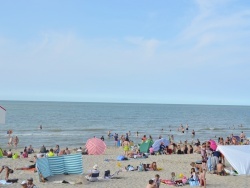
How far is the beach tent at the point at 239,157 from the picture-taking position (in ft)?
48.1

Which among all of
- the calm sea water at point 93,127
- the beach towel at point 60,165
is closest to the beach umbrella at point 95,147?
the beach towel at point 60,165

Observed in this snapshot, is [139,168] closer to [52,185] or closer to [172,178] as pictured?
[172,178]

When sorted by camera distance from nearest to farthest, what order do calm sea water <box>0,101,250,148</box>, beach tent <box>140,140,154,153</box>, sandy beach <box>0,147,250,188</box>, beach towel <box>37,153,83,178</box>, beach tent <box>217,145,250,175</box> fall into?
sandy beach <box>0,147,250,188</box>, beach towel <box>37,153,83,178</box>, beach tent <box>217,145,250,175</box>, beach tent <box>140,140,154,153</box>, calm sea water <box>0,101,250,148</box>

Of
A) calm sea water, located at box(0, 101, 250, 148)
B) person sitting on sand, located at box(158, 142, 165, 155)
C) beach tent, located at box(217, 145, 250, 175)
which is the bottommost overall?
calm sea water, located at box(0, 101, 250, 148)

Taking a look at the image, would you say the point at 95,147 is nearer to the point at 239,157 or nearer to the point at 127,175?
the point at 127,175

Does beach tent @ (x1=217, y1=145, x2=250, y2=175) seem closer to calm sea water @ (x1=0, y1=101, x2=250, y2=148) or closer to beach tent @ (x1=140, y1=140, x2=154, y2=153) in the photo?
beach tent @ (x1=140, y1=140, x2=154, y2=153)

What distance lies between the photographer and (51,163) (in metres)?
13.6

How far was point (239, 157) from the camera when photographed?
48.6 ft

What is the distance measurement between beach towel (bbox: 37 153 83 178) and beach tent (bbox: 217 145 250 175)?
6.63 metres

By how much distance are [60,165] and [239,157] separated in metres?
7.83

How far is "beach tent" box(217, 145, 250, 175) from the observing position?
1467 centimetres

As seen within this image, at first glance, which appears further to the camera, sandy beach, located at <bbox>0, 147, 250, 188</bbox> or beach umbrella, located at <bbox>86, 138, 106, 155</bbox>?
beach umbrella, located at <bbox>86, 138, 106, 155</bbox>

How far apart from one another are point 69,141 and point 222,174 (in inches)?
826

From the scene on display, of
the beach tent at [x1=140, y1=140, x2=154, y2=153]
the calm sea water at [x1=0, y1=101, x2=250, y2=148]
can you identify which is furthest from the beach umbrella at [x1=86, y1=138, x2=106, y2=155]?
the calm sea water at [x1=0, y1=101, x2=250, y2=148]
